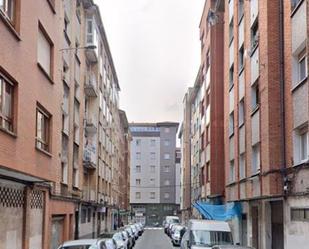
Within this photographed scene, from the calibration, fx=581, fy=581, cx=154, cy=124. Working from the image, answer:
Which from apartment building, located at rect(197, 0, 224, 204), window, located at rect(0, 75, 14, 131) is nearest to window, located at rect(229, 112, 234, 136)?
apartment building, located at rect(197, 0, 224, 204)

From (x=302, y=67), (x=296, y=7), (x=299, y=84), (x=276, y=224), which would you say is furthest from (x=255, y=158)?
(x=296, y=7)

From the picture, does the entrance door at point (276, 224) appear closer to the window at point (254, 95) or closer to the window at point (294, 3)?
the window at point (254, 95)

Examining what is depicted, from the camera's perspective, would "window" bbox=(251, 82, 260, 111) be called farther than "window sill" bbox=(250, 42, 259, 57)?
Yes

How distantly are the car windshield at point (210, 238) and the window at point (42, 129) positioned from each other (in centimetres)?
630

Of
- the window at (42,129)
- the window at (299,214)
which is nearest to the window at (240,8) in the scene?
the window at (42,129)

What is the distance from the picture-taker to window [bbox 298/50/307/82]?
56.8 ft

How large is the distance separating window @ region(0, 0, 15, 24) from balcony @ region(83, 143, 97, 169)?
1933 cm

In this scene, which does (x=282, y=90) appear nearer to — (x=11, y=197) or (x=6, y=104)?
(x=6, y=104)

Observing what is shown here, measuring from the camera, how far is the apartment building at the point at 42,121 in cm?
1502

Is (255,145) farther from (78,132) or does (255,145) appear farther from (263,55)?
(78,132)

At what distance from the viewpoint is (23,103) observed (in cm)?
1594

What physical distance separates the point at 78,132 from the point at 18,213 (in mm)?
14638

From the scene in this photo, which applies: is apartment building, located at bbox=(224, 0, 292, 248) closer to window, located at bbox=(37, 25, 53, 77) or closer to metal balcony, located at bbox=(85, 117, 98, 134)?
window, located at bbox=(37, 25, 53, 77)

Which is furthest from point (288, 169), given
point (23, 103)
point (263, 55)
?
point (23, 103)
